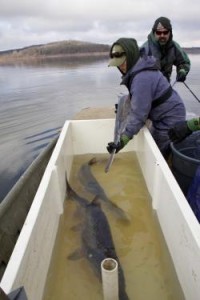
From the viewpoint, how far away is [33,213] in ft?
7.04

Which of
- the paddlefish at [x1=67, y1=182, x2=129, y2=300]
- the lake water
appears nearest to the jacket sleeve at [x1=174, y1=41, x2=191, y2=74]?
the paddlefish at [x1=67, y1=182, x2=129, y2=300]

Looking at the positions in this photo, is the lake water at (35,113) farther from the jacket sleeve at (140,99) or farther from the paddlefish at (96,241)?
the jacket sleeve at (140,99)

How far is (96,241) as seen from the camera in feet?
8.01

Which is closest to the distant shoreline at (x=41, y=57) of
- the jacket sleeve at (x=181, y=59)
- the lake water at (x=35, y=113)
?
the lake water at (x=35, y=113)

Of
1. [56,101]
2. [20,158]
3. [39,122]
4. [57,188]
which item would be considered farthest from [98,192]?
[56,101]

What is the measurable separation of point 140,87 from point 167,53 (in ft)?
5.26

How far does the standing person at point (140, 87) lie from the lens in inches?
124

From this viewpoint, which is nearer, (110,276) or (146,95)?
(110,276)

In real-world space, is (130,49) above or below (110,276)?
above

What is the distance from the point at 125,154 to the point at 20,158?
125 inches

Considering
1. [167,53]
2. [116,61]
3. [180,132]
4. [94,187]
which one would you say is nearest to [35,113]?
[167,53]

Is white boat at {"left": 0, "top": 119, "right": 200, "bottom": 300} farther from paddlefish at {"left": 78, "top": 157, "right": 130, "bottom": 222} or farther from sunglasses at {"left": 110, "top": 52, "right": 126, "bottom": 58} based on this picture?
sunglasses at {"left": 110, "top": 52, "right": 126, "bottom": 58}

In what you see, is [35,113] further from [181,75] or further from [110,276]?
[110,276]

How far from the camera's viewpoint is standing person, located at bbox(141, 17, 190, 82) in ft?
13.1
